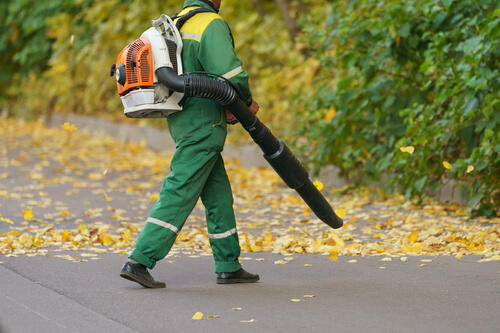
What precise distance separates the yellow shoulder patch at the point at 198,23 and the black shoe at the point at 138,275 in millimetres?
1351

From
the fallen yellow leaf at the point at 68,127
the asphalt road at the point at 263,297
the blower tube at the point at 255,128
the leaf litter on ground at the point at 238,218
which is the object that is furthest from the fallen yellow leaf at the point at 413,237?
the fallen yellow leaf at the point at 68,127

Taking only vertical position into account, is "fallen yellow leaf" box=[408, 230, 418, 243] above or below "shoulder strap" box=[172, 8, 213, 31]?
below

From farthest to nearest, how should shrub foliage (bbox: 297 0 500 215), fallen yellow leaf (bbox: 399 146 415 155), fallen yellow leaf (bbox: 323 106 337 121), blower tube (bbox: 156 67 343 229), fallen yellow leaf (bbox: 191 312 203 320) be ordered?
fallen yellow leaf (bbox: 323 106 337 121)
fallen yellow leaf (bbox: 399 146 415 155)
shrub foliage (bbox: 297 0 500 215)
blower tube (bbox: 156 67 343 229)
fallen yellow leaf (bbox: 191 312 203 320)

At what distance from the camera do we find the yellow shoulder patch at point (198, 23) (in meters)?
4.96

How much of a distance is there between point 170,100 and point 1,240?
2.26 metres

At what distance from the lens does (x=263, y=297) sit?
187 inches

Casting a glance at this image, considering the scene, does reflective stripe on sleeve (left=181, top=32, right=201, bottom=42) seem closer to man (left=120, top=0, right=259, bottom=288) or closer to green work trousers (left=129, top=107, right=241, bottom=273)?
man (left=120, top=0, right=259, bottom=288)

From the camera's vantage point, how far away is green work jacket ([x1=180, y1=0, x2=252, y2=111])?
15.9 ft

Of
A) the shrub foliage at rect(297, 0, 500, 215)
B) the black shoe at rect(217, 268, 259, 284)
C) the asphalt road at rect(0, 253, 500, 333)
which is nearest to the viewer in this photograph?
the asphalt road at rect(0, 253, 500, 333)

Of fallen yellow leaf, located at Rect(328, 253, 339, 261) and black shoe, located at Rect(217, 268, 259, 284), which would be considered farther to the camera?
fallen yellow leaf, located at Rect(328, 253, 339, 261)

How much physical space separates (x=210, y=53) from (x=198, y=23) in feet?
0.72

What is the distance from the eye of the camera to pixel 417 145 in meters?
7.95

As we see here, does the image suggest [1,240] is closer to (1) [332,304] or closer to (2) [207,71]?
(2) [207,71]

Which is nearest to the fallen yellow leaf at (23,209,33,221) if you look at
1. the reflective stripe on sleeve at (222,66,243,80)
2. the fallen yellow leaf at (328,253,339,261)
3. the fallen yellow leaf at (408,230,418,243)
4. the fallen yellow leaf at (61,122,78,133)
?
the fallen yellow leaf at (61,122,78,133)
